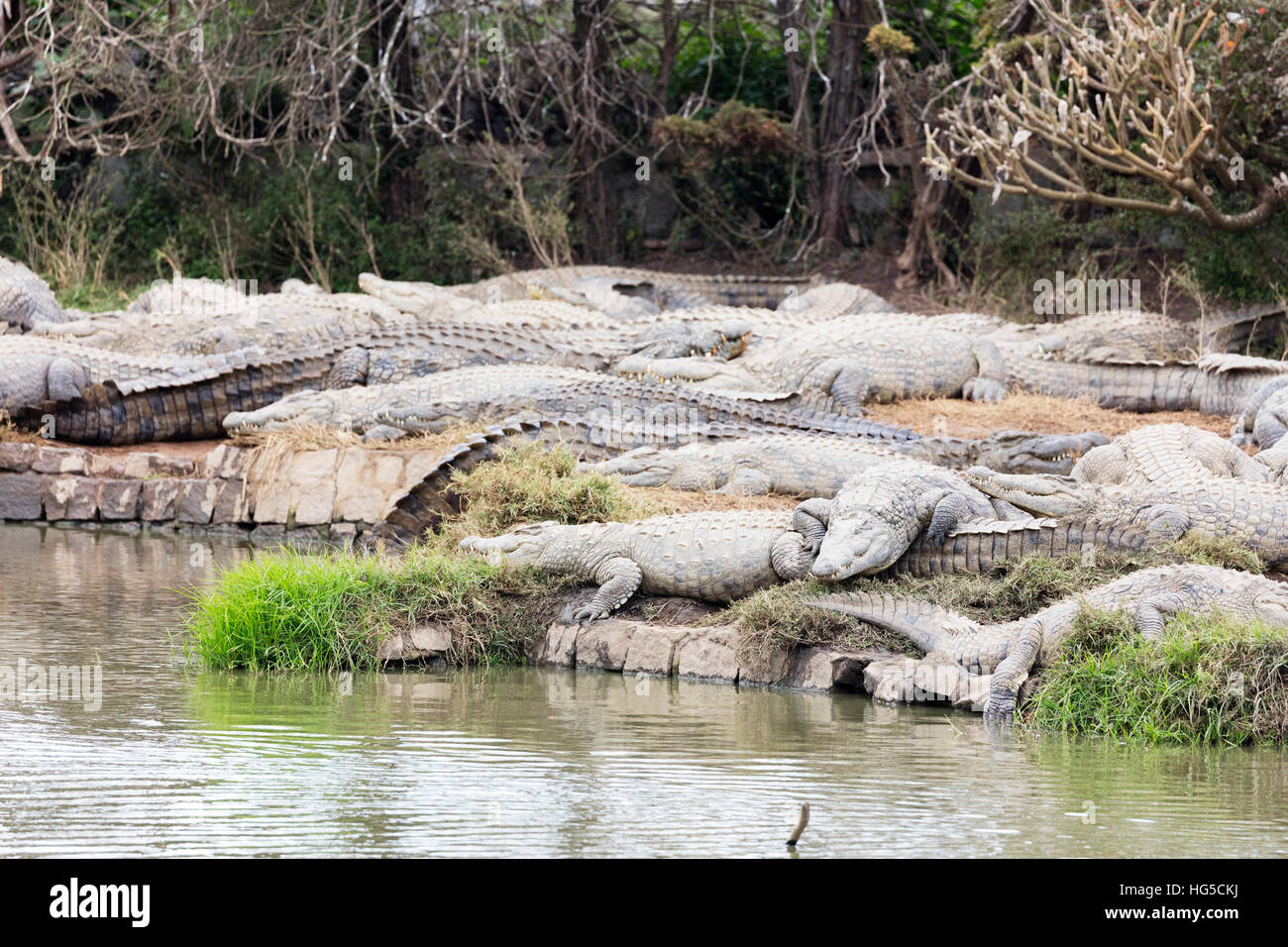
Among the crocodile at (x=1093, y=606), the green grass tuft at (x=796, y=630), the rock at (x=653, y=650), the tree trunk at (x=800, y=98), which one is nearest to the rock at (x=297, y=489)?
the rock at (x=653, y=650)

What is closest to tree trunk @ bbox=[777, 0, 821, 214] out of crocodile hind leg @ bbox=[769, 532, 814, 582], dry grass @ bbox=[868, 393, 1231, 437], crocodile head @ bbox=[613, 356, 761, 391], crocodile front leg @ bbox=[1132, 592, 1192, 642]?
crocodile head @ bbox=[613, 356, 761, 391]

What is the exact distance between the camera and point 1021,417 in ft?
35.4

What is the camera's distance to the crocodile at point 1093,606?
575 centimetres

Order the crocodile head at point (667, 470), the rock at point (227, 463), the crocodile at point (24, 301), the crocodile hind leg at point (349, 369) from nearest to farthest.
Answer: the crocodile head at point (667, 470) < the rock at point (227, 463) < the crocodile hind leg at point (349, 369) < the crocodile at point (24, 301)

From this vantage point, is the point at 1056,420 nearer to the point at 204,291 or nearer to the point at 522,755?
the point at 522,755

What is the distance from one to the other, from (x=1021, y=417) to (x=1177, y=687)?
18.3 ft

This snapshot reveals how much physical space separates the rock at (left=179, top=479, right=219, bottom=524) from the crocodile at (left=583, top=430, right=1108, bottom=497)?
107 inches

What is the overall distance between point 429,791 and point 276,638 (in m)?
2.20

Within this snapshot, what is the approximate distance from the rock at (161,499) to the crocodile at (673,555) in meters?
3.97

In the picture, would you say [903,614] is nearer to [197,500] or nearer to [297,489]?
[297,489]

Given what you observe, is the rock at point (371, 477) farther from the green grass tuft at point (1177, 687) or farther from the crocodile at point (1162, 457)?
the green grass tuft at point (1177, 687)

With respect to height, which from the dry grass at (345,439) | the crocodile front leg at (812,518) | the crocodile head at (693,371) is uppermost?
the crocodile head at (693,371)

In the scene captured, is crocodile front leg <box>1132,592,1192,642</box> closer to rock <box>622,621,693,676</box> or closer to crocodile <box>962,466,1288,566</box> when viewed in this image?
crocodile <box>962,466,1288,566</box>

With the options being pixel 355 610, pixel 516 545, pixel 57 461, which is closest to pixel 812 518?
pixel 516 545
